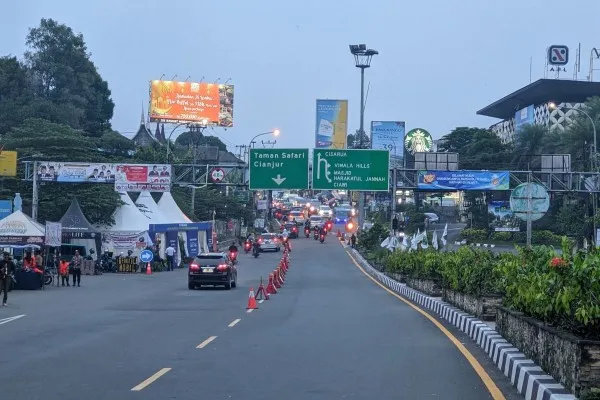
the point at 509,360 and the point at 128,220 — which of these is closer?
the point at 509,360

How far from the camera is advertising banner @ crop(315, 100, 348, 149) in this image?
196 ft

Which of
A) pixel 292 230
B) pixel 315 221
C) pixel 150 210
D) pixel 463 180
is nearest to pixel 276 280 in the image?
pixel 463 180

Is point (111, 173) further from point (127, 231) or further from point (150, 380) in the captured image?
point (150, 380)

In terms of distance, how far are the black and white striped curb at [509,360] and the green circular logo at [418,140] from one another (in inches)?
2003

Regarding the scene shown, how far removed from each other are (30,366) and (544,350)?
24.4ft

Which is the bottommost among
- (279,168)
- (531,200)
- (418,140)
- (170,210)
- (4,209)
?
(170,210)

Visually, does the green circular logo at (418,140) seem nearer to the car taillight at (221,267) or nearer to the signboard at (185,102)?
the signboard at (185,102)

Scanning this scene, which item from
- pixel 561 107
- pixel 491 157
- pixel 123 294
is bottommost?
pixel 123 294

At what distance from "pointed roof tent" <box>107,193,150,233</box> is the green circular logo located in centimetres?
3096

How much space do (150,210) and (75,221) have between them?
26.5ft

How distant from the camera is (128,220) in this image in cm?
4912

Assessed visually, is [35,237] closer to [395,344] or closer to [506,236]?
[395,344]

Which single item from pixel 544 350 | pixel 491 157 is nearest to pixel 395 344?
pixel 544 350

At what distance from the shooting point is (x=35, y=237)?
35.2 meters
